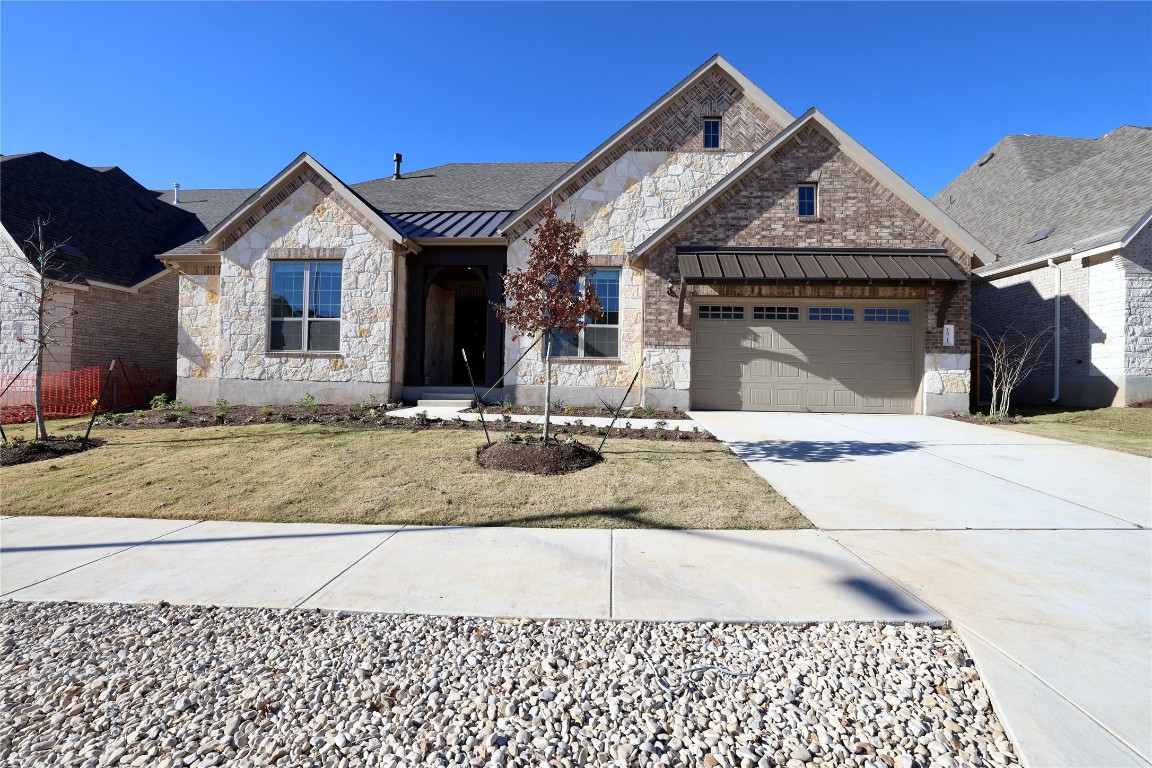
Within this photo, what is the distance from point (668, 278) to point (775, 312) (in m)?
2.77

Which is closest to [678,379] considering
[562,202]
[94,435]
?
[562,202]

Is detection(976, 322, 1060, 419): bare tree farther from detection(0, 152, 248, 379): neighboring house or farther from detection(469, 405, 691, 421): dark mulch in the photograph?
detection(0, 152, 248, 379): neighboring house

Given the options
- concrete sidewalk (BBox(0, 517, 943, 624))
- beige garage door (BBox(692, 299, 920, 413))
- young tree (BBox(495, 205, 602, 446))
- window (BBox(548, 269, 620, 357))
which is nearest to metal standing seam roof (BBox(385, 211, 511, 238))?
window (BBox(548, 269, 620, 357))

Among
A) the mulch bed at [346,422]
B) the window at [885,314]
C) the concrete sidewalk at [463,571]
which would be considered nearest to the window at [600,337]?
the mulch bed at [346,422]

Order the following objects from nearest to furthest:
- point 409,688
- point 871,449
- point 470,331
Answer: point 409,688 < point 871,449 < point 470,331

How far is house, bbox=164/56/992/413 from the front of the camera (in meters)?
11.6

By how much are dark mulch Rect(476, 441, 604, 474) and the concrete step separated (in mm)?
5375

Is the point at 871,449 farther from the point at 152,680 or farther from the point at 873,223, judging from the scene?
the point at 152,680

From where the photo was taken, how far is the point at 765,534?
4.32 meters

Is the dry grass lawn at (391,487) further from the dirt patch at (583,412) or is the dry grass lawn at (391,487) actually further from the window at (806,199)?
the window at (806,199)

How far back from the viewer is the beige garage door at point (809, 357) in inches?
472

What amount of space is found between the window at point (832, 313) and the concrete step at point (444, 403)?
345 inches

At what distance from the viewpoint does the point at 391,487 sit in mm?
5668

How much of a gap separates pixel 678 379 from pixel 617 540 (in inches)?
316
